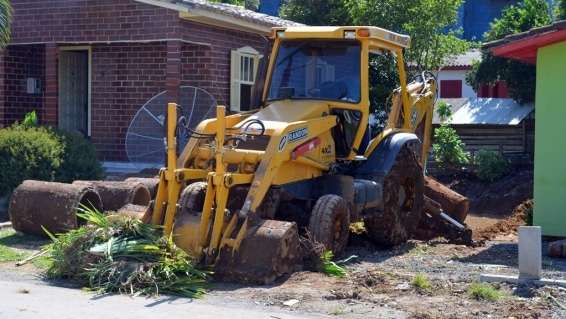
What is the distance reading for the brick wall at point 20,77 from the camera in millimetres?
19391

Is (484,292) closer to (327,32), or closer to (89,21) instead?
(327,32)

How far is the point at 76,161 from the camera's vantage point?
1531cm

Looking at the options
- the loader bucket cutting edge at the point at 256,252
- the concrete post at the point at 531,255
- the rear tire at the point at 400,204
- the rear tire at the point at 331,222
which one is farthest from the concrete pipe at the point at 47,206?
the concrete post at the point at 531,255

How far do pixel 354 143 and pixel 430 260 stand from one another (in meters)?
1.78

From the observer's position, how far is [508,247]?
12.8 meters

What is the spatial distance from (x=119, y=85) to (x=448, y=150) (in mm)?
8081

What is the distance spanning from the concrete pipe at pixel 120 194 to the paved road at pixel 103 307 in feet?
11.4

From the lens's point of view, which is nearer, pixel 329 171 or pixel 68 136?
pixel 329 171

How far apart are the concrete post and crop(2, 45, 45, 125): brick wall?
13.1 m

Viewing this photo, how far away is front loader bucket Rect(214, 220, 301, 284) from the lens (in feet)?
31.1

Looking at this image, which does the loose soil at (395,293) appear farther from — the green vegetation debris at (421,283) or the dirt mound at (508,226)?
the dirt mound at (508,226)

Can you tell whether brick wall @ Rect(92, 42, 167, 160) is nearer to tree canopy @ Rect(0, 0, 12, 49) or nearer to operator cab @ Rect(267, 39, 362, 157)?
tree canopy @ Rect(0, 0, 12, 49)

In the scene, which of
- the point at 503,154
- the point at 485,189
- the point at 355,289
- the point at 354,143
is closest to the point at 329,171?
the point at 354,143

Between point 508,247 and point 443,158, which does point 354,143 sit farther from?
point 443,158
